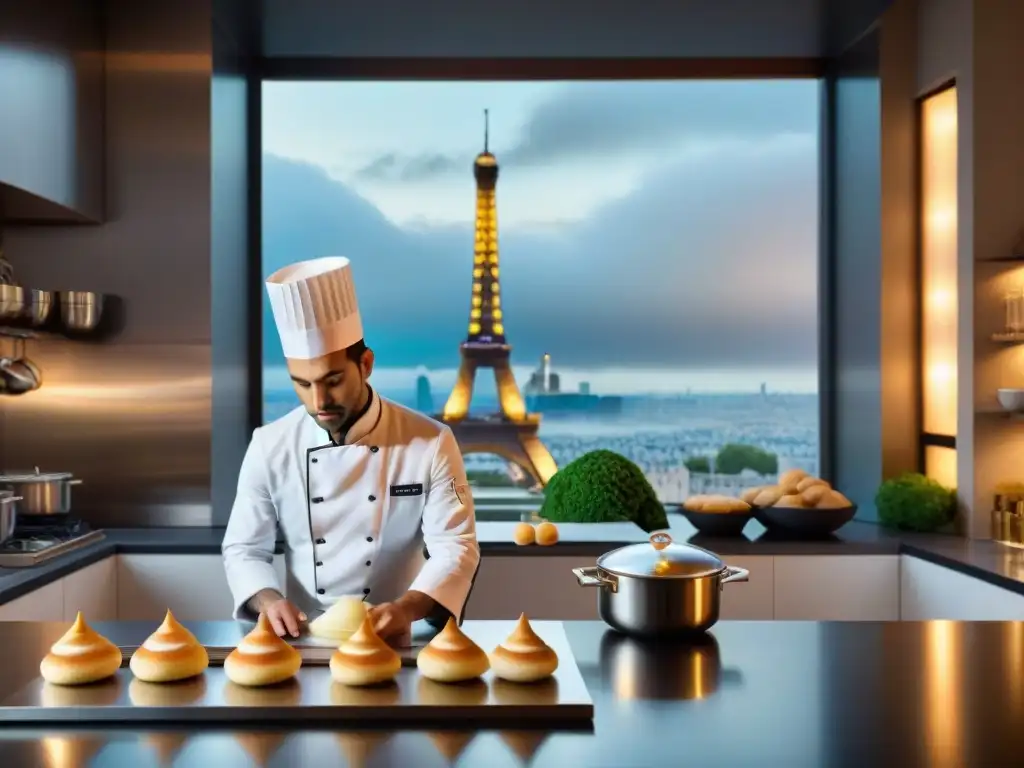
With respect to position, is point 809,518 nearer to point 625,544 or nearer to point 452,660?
point 625,544

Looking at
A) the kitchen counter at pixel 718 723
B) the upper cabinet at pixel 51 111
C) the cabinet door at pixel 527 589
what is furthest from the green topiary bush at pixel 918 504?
the upper cabinet at pixel 51 111

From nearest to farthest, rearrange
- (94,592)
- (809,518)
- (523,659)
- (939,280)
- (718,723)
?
(718,723), (523,659), (94,592), (809,518), (939,280)

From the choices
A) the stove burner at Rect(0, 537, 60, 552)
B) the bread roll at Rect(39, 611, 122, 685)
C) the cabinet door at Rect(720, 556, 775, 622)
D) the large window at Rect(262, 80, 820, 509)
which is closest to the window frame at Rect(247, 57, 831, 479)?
the large window at Rect(262, 80, 820, 509)

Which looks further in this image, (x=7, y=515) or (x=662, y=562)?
(x=7, y=515)

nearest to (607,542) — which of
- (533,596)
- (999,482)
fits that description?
(533,596)

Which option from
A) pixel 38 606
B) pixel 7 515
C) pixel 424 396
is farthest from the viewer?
pixel 424 396

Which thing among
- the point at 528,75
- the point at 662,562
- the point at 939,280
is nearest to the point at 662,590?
the point at 662,562

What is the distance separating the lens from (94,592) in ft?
9.89

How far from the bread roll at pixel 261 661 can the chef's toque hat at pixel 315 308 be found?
64 centimetres

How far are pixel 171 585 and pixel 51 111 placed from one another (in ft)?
4.57

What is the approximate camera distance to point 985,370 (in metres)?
3.22

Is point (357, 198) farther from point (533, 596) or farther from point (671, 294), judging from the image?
point (533, 596)

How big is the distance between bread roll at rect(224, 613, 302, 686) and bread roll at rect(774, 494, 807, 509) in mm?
2181

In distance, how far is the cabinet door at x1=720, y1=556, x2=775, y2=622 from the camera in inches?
124
